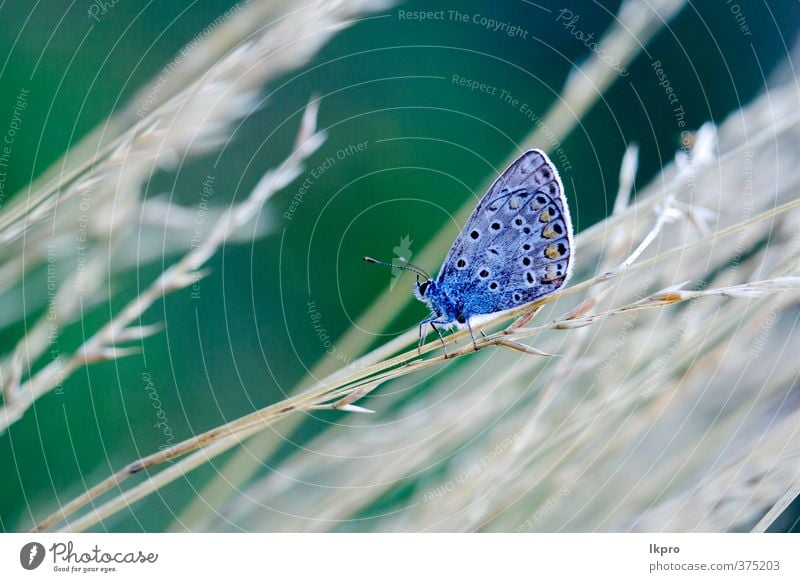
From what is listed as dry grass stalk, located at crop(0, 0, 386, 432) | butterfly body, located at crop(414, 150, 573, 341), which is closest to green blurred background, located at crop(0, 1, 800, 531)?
dry grass stalk, located at crop(0, 0, 386, 432)

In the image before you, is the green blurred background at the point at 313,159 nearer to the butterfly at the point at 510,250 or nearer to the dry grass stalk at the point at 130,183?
the dry grass stalk at the point at 130,183

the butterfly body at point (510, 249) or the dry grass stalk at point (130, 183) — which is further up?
the dry grass stalk at point (130, 183)

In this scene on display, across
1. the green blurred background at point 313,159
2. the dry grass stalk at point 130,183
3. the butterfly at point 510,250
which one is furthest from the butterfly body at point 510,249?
the dry grass stalk at point 130,183

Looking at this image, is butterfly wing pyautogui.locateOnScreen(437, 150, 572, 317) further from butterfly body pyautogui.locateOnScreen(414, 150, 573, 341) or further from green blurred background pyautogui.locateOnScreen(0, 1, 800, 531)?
green blurred background pyautogui.locateOnScreen(0, 1, 800, 531)

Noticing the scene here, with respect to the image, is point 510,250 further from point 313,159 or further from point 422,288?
point 313,159

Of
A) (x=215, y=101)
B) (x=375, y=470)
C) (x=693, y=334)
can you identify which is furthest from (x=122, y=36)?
(x=693, y=334)

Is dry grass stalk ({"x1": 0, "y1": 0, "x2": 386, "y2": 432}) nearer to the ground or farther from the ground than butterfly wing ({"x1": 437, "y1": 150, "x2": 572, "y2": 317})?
farther from the ground
